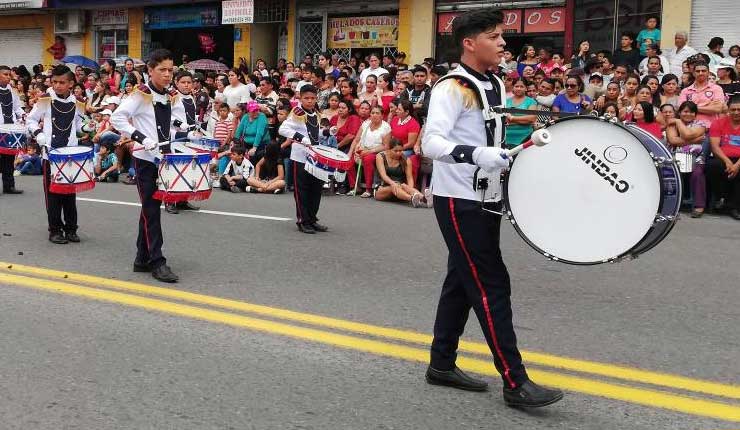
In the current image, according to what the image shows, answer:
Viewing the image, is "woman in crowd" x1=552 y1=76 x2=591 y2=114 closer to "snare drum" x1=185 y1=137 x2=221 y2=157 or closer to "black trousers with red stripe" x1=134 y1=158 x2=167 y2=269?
"snare drum" x1=185 y1=137 x2=221 y2=157

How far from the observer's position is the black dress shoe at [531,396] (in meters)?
4.05

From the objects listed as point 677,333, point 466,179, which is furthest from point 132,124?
point 677,333

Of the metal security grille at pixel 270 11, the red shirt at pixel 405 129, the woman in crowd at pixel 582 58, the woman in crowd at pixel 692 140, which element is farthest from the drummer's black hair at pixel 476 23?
the metal security grille at pixel 270 11

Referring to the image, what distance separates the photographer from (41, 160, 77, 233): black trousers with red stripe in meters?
8.70

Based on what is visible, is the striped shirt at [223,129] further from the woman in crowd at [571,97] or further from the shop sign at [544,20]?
the shop sign at [544,20]

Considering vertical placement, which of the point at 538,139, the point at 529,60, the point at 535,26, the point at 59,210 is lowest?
the point at 59,210

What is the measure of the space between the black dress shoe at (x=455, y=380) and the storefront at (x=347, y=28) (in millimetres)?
18654

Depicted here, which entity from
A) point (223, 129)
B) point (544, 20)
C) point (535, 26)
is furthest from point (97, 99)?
point (544, 20)

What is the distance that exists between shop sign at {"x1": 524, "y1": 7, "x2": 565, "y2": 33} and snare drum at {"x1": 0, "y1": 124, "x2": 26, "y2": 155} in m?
12.0

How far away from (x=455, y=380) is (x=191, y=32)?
83.7 ft

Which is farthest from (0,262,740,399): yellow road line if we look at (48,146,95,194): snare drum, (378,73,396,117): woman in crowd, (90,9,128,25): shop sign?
(90,9,128,25): shop sign

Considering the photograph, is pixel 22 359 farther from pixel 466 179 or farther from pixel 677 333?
pixel 677 333

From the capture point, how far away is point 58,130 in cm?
910

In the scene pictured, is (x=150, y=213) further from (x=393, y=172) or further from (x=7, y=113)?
(x=7, y=113)
